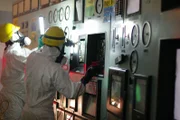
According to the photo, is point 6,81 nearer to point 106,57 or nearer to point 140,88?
point 106,57

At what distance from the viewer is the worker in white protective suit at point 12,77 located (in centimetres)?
385

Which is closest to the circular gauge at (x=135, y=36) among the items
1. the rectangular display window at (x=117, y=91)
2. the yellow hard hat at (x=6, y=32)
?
the rectangular display window at (x=117, y=91)

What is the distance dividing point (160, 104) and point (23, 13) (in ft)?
12.2

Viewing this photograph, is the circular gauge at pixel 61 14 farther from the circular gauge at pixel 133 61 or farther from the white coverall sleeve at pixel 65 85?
the circular gauge at pixel 133 61

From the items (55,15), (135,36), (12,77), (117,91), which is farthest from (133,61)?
(12,77)

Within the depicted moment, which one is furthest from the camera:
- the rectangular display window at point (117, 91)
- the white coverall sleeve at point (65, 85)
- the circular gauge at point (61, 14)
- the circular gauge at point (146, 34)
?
the circular gauge at point (61, 14)

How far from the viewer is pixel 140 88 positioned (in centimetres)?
216

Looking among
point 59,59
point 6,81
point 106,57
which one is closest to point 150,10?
point 106,57

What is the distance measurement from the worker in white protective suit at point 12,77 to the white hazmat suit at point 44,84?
0.89 m

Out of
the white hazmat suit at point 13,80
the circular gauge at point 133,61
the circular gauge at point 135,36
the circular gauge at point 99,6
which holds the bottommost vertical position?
the white hazmat suit at point 13,80

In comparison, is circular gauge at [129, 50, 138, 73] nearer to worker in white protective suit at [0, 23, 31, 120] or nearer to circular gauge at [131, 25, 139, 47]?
circular gauge at [131, 25, 139, 47]

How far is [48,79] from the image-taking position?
2812mm

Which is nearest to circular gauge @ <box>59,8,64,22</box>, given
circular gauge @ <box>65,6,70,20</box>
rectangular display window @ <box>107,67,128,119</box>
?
circular gauge @ <box>65,6,70,20</box>

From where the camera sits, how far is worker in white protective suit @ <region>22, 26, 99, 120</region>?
2775 mm
